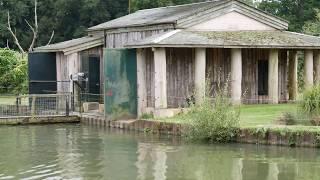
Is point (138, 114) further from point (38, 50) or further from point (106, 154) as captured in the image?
point (38, 50)

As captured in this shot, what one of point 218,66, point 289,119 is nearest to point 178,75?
point 218,66

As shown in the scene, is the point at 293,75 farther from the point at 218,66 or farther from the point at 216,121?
the point at 216,121

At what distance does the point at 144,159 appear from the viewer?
63.4ft

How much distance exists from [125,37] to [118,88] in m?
5.39

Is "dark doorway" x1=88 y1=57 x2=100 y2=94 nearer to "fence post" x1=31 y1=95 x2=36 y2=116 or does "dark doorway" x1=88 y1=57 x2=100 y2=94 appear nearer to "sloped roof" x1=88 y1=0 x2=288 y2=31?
"sloped roof" x1=88 y1=0 x2=288 y2=31

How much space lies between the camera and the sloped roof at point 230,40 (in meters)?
27.1

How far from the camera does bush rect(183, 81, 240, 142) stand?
21.9 m

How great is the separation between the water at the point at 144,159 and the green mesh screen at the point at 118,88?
342 centimetres

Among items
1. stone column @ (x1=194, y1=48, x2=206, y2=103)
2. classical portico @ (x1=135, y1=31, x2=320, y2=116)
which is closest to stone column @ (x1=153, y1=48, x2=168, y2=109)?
classical portico @ (x1=135, y1=31, x2=320, y2=116)

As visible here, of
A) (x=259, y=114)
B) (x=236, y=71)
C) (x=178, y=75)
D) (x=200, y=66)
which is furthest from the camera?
(x=178, y=75)

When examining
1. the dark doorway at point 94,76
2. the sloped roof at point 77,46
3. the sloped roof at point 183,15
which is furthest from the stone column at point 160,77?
the dark doorway at point 94,76

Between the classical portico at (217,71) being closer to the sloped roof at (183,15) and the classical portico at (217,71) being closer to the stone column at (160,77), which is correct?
the stone column at (160,77)

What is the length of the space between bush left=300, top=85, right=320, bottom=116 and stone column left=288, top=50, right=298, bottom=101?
891cm

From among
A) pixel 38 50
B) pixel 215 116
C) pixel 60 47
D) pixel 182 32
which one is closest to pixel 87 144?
pixel 215 116
